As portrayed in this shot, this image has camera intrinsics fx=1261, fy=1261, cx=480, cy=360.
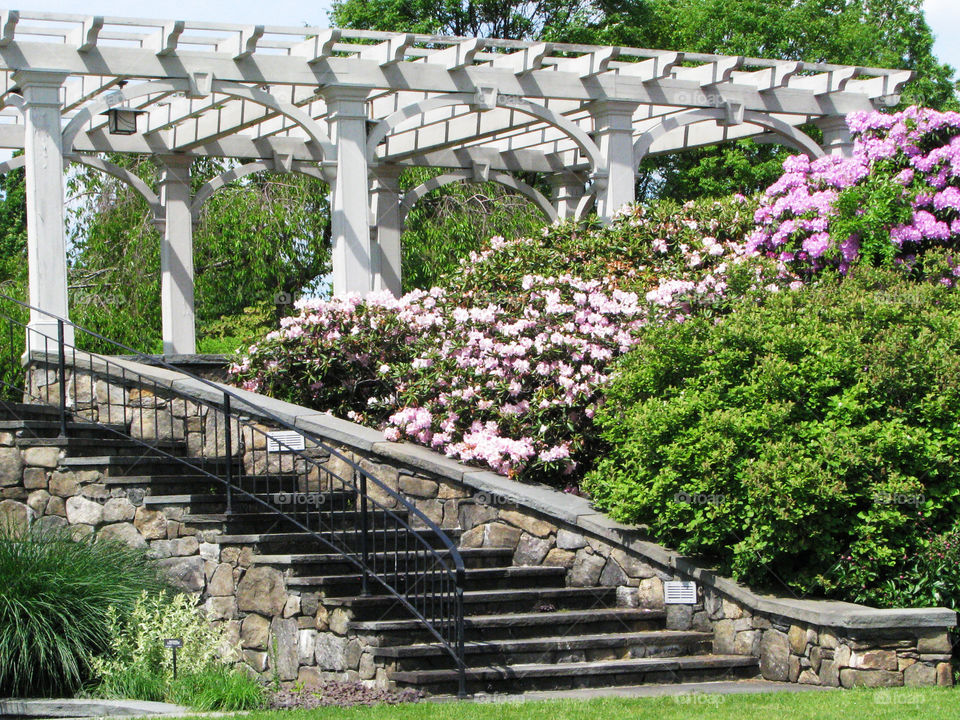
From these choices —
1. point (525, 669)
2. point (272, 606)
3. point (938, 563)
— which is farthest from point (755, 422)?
A: point (272, 606)

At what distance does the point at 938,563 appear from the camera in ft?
24.6

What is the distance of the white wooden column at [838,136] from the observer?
14.8 metres

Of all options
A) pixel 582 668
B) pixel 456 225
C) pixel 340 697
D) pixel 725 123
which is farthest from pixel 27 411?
pixel 456 225

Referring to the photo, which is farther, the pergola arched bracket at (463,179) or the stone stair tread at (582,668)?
the pergola arched bracket at (463,179)

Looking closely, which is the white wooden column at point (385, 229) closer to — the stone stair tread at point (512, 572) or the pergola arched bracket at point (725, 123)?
the pergola arched bracket at point (725, 123)

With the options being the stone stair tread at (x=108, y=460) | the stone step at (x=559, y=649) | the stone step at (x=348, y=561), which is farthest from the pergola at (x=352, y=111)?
the stone step at (x=559, y=649)

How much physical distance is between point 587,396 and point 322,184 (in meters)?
13.3

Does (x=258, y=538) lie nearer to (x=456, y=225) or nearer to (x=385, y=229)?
(x=385, y=229)

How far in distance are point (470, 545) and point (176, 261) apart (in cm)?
695

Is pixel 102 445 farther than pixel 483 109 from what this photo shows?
No

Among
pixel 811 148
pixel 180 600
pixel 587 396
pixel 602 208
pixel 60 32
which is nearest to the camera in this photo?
pixel 180 600

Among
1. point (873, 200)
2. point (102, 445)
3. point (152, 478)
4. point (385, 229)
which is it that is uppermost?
point (385, 229)

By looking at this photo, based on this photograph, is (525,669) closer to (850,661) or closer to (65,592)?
(850,661)

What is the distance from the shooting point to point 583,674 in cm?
748
